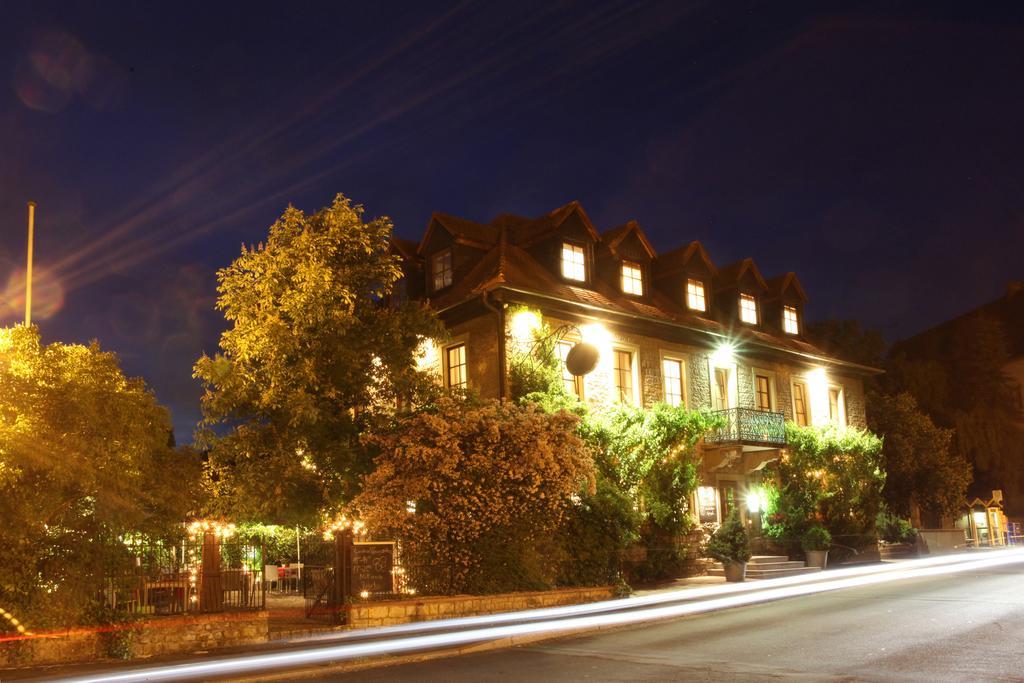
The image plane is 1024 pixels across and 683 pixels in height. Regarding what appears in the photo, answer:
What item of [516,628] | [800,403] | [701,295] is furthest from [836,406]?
[516,628]

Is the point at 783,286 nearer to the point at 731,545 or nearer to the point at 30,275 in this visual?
the point at 731,545

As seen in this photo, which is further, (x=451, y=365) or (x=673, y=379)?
(x=673, y=379)

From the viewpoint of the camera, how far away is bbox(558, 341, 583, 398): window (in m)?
24.9

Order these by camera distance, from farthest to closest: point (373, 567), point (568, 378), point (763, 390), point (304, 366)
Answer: point (763, 390) < point (568, 378) < point (304, 366) < point (373, 567)

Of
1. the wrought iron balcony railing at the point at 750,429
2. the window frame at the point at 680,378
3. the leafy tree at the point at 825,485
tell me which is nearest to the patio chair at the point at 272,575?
the window frame at the point at 680,378

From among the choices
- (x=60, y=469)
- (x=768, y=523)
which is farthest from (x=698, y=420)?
(x=60, y=469)

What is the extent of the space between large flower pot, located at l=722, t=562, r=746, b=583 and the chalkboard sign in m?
10.3

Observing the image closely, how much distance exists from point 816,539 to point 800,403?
21.8 feet

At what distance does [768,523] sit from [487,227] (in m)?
12.9

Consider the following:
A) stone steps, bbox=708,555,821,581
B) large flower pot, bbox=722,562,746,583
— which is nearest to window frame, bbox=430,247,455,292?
large flower pot, bbox=722,562,746,583

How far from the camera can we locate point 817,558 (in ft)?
89.9

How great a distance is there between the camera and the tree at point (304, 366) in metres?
19.3

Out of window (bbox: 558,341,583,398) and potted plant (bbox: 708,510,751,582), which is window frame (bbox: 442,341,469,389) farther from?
potted plant (bbox: 708,510,751,582)

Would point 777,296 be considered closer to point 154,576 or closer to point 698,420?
point 698,420
